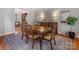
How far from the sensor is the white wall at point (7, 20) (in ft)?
8.30

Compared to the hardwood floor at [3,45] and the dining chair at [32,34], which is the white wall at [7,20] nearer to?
the hardwood floor at [3,45]

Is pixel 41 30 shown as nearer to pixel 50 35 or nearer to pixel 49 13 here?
pixel 50 35

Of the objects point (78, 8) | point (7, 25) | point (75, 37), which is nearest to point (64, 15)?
point (78, 8)

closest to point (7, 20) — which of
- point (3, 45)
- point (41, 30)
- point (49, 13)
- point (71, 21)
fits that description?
point (3, 45)

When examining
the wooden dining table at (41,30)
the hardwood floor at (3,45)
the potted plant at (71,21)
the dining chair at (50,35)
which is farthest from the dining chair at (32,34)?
the potted plant at (71,21)

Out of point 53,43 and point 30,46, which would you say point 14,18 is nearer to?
point 30,46

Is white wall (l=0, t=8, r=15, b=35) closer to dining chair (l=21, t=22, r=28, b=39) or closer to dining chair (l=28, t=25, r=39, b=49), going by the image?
dining chair (l=21, t=22, r=28, b=39)

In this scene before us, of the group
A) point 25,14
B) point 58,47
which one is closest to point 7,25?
point 25,14

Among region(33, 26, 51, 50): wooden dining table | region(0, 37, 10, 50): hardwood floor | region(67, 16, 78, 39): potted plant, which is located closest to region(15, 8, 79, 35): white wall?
region(67, 16, 78, 39): potted plant

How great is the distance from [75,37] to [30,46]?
793mm

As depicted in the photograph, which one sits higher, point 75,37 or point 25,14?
point 25,14

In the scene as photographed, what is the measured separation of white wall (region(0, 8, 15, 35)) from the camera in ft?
8.30
